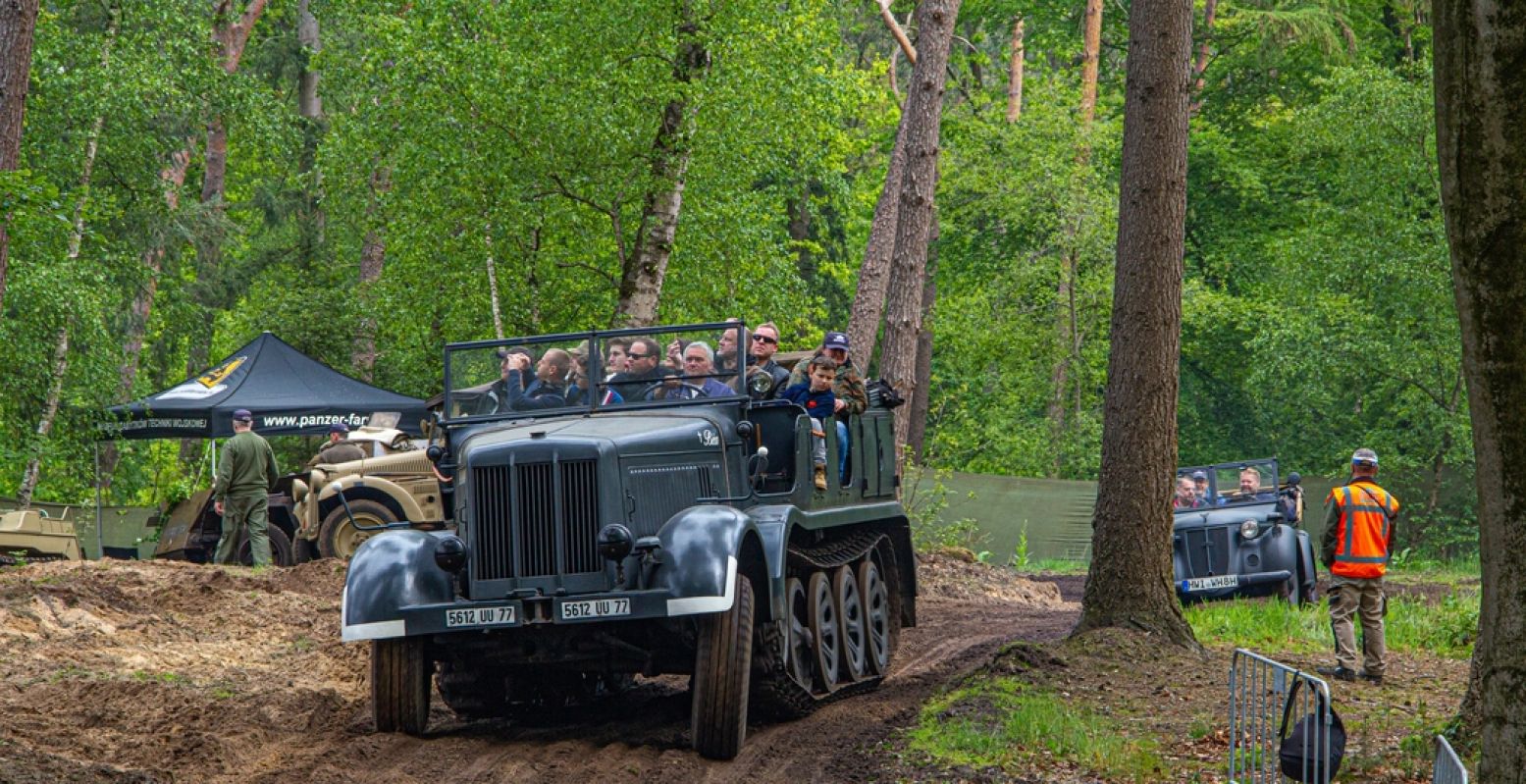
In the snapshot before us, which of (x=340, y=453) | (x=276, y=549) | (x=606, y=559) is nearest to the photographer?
(x=606, y=559)

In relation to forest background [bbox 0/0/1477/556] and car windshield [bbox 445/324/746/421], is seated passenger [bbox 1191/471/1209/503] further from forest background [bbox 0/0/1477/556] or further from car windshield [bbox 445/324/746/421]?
car windshield [bbox 445/324/746/421]

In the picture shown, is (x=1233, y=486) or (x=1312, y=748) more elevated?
(x=1233, y=486)

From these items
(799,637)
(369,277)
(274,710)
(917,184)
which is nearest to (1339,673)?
(799,637)

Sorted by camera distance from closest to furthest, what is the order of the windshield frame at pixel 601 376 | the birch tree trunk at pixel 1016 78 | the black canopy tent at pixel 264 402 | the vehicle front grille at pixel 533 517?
the vehicle front grille at pixel 533 517, the windshield frame at pixel 601 376, the black canopy tent at pixel 264 402, the birch tree trunk at pixel 1016 78

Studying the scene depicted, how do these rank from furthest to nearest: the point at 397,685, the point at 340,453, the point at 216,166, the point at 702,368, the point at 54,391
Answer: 1. the point at 216,166
2. the point at 54,391
3. the point at 340,453
4. the point at 702,368
5. the point at 397,685

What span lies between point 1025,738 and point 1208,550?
10.6 m

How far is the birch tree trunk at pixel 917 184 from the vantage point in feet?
70.8

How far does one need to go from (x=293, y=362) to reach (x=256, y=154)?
50.6ft

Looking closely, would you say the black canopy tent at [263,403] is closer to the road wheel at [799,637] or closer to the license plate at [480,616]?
the road wheel at [799,637]

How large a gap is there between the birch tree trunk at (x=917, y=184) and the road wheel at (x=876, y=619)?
833 cm

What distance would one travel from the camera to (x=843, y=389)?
39.7 feet

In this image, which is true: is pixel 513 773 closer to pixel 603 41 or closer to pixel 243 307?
pixel 603 41

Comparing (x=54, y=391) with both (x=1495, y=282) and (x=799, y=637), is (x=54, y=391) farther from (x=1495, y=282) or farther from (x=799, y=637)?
(x=1495, y=282)

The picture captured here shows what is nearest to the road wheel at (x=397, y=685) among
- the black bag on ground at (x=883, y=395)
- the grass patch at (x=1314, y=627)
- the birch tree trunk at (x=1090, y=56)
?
the black bag on ground at (x=883, y=395)
